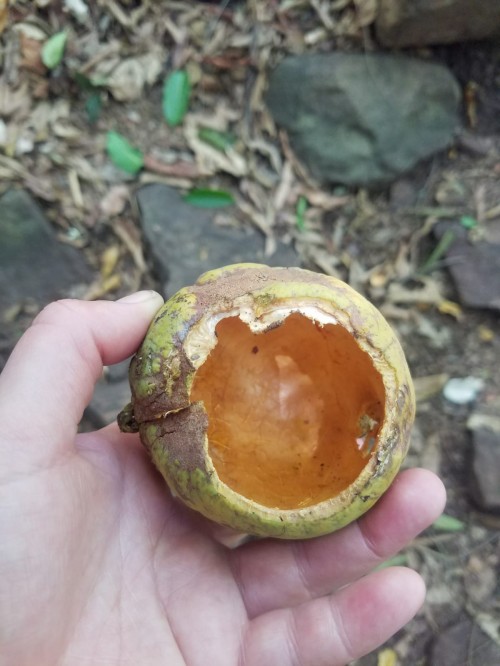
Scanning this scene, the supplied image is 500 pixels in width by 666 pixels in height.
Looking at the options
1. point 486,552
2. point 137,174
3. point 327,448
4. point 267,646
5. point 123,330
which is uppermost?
point 123,330

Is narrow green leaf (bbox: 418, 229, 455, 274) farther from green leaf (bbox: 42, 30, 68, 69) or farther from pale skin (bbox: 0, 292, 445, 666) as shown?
green leaf (bbox: 42, 30, 68, 69)

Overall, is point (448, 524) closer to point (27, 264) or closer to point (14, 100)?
point (27, 264)

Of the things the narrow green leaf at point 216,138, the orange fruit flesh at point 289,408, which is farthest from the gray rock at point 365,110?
the orange fruit flesh at point 289,408

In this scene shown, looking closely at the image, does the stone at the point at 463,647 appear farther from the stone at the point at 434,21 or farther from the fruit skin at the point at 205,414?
the stone at the point at 434,21

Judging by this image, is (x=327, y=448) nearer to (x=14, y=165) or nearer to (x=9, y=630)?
(x=9, y=630)

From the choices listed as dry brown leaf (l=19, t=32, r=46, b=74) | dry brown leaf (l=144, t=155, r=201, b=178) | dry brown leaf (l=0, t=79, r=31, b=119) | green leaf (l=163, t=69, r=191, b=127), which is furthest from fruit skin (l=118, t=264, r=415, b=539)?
dry brown leaf (l=19, t=32, r=46, b=74)

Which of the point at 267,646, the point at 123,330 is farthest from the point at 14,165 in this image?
the point at 267,646

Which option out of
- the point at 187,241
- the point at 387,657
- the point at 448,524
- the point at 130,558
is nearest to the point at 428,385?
the point at 448,524
